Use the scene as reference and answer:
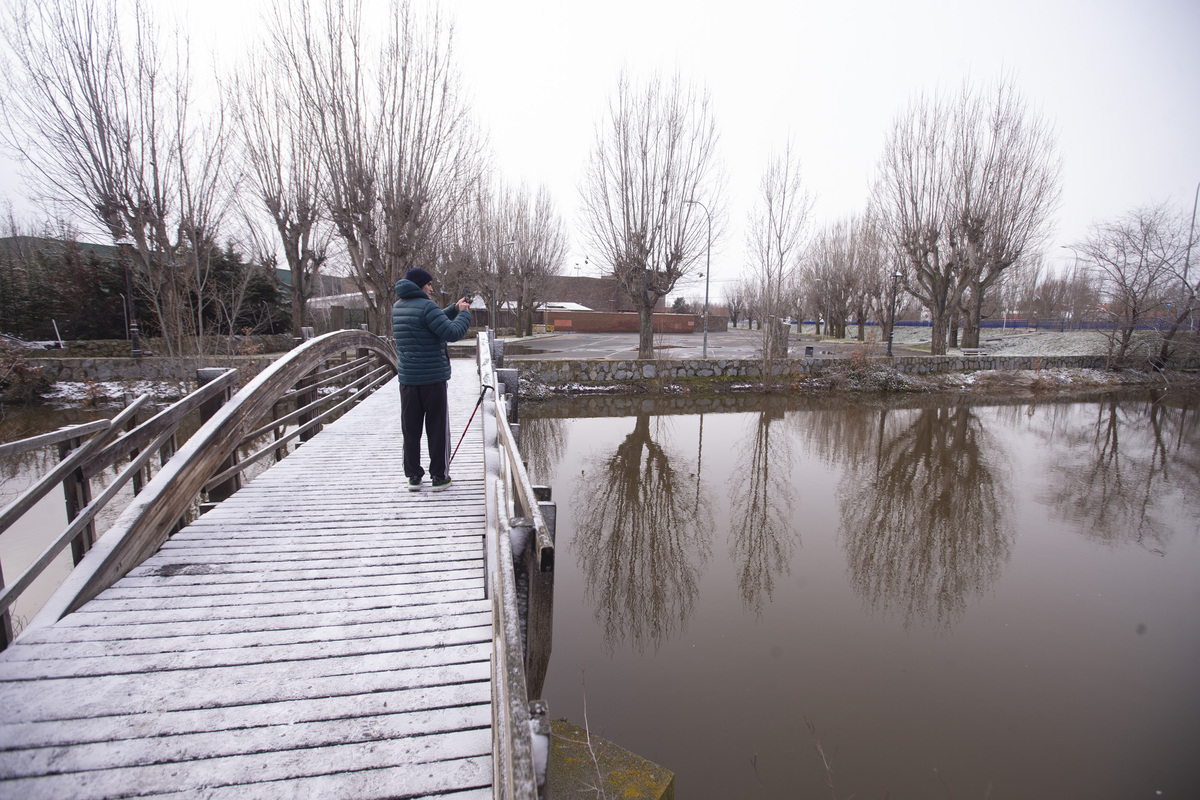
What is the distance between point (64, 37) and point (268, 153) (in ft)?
17.1

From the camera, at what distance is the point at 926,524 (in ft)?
23.0

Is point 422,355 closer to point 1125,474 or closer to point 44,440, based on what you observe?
point 44,440

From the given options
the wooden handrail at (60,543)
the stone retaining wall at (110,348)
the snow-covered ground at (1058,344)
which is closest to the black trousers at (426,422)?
the wooden handrail at (60,543)

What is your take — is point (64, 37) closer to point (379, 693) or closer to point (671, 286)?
point (379, 693)

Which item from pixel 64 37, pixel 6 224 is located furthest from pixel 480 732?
pixel 6 224

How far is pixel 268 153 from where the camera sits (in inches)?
547

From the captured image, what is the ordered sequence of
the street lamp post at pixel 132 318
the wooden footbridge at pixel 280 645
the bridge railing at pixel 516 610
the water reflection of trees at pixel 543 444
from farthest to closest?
the street lamp post at pixel 132 318, the water reflection of trees at pixel 543 444, the wooden footbridge at pixel 280 645, the bridge railing at pixel 516 610

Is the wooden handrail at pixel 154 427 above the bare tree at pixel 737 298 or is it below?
below

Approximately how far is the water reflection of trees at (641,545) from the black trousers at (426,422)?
2155 millimetres

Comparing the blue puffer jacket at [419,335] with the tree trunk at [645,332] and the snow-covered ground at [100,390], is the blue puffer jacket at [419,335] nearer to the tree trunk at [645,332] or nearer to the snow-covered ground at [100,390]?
the snow-covered ground at [100,390]

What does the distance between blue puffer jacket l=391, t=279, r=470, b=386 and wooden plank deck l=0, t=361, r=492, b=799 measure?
1214 mm

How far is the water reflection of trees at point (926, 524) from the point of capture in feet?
17.8

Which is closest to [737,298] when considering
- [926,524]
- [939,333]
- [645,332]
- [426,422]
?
[939,333]

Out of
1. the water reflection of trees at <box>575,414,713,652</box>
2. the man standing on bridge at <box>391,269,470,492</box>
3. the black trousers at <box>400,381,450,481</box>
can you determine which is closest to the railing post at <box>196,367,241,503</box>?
the black trousers at <box>400,381,450,481</box>
